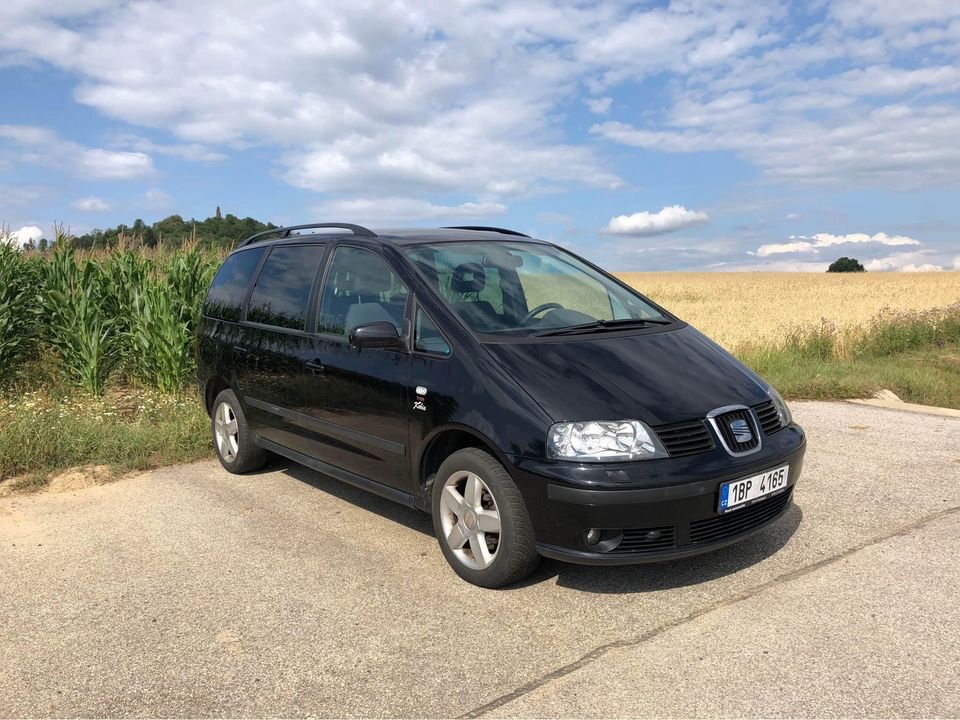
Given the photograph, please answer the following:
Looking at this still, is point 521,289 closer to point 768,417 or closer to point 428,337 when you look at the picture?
point 428,337

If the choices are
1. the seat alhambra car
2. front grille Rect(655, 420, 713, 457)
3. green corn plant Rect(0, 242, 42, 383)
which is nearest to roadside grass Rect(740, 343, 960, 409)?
the seat alhambra car

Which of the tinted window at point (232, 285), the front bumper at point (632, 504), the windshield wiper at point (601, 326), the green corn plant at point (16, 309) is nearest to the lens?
the front bumper at point (632, 504)

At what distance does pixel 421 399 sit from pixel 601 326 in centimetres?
113

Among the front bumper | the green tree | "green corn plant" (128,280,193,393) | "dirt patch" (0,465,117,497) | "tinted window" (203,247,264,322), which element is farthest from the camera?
the green tree

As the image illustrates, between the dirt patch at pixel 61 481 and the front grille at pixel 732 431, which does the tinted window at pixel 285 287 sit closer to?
the dirt patch at pixel 61 481

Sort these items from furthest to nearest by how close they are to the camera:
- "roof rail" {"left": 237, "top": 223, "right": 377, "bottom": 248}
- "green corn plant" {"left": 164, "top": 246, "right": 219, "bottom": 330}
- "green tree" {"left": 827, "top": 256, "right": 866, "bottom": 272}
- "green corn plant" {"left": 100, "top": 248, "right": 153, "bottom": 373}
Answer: "green tree" {"left": 827, "top": 256, "right": 866, "bottom": 272}, "green corn plant" {"left": 100, "top": 248, "right": 153, "bottom": 373}, "green corn plant" {"left": 164, "top": 246, "right": 219, "bottom": 330}, "roof rail" {"left": 237, "top": 223, "right": 377, "bottom": 248}

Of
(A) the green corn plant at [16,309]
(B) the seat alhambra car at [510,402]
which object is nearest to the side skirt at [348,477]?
(B) the seat alhambra car at [510,402]

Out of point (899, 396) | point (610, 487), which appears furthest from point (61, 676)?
point (899, 396)

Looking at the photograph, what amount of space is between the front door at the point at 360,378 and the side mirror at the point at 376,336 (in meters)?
0.10

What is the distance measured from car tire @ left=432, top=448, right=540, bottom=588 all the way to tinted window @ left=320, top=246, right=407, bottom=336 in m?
0.93

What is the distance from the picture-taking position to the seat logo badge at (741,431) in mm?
3742

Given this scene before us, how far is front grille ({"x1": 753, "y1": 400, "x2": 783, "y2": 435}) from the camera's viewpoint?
3.94 meters

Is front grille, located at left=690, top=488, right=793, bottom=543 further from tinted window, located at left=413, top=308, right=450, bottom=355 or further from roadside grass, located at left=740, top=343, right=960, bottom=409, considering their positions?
roadside grass, located at left=740, top=343, right=960, bottom=409

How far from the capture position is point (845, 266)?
4021 inches
